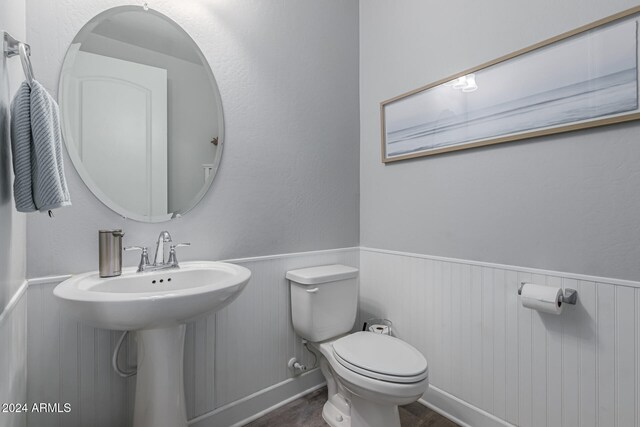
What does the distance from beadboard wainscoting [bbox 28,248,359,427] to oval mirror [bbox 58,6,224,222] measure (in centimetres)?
43

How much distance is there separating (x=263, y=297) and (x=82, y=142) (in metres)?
1.06

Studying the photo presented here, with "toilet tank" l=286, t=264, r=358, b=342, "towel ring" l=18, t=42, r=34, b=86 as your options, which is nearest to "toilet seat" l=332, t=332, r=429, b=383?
"toilet tank" l=286, t=264, r=358, b=342

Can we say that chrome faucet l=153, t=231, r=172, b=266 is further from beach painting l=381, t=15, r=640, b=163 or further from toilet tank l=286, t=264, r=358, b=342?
beach painting l=381, t=15, r=640, b=163

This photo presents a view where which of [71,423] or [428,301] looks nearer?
[71,423]

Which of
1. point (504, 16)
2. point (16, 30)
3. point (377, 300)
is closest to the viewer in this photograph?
point (16, 30)

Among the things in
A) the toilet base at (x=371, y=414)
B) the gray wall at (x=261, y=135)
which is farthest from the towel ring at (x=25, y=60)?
the toilet base at (x=371, y=414)

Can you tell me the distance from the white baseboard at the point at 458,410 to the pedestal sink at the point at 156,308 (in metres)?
1.26

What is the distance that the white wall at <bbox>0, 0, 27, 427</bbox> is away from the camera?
763 millimetres

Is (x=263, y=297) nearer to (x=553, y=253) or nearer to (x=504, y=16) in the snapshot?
(x=553, y=253)

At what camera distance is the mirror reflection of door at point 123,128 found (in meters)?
1.19

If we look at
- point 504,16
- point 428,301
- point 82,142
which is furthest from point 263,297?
point 504,16

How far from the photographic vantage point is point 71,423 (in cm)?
113

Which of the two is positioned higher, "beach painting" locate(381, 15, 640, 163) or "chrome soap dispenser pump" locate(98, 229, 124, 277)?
"beach painting" locate(381, 15, 640, 163)

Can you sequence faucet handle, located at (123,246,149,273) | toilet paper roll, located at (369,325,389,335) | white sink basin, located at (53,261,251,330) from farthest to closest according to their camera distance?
toilet paper roll, located at (369,325,389,335), faucet handle, located at (123,246,149,273), white sink basin, located at (53,261,251,330)
